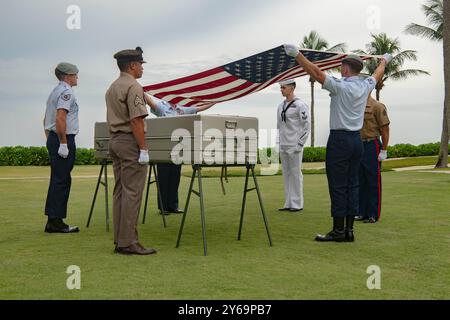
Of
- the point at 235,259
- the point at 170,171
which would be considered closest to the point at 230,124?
the point at 235,259

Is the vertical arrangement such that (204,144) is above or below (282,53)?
below

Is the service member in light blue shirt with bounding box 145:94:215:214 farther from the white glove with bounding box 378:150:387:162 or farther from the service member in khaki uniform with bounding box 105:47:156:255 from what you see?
the service member in khaki uniform with bounding box 105:47:156:255

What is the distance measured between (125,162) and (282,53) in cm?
237

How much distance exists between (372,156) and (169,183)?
3.37 m

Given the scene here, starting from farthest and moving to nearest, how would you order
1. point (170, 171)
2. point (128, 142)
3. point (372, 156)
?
point (170, 171), point (372, 156), point (128, 142)

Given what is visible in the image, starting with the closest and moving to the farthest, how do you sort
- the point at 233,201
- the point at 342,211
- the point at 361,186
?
the point at 342,211, the point at 361,186, the point at 233,201

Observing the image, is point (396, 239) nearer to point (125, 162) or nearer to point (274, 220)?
point (274, 220)

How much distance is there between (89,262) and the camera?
18.4 ft

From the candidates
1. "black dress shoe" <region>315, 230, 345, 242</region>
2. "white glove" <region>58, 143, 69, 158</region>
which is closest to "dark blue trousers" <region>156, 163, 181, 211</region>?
"white glove" <region>58, 143, 69, 158</region>

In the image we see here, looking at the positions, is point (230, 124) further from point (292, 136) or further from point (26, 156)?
point (26, 156)

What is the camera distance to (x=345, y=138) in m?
6.57

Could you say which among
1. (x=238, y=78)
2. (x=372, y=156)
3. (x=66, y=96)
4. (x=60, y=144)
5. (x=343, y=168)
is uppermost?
(x=238, y=78)

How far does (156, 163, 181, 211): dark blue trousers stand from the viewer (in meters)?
9.56
